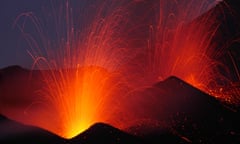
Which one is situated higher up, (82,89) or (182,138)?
(182,138)

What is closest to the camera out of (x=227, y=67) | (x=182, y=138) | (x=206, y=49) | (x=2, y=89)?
(x=182, y=138)

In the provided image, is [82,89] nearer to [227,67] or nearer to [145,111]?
[145,111]

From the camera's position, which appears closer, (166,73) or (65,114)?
(65,114)

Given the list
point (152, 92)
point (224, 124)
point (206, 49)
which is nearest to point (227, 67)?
point (206, 49)

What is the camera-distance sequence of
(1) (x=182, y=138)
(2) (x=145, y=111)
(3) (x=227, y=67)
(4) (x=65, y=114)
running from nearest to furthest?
(1) (x=182, y=138)
(2) (x=145, y=111)
(4) (x=65, y=114)
(3) (x=227, y=67)

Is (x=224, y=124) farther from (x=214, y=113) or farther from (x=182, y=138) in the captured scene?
(x=182, y=138)

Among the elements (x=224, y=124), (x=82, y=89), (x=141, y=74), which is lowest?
(x=141, y=74)

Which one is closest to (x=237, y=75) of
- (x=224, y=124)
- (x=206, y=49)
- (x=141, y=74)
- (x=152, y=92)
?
(x=206, y=49)
